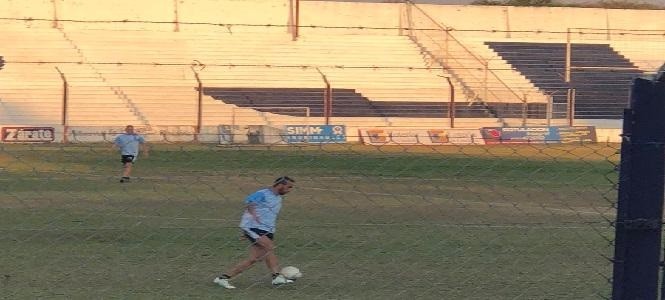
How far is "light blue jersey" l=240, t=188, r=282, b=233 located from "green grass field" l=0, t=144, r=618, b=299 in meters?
0.38

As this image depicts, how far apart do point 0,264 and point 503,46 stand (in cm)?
3976

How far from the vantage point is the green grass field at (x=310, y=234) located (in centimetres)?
993

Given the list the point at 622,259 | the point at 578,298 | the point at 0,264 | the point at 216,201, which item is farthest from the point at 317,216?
the point at 622,259

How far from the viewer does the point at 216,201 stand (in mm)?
19078

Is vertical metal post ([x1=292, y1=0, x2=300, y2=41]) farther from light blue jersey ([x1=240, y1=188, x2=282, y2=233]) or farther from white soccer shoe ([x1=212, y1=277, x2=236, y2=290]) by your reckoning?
white soccer shoe ([x1=212, y1=277, x2=236, y2=290])

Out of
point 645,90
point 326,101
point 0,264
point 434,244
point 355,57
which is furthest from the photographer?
point 355,57

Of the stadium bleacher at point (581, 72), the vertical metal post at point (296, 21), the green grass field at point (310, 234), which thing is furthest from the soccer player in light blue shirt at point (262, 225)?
the vertical metal post at point (296, 21)

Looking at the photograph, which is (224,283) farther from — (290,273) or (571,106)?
(571,106)

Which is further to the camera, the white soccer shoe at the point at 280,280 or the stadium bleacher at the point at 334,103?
the stadium bleacher at the point at 334,103

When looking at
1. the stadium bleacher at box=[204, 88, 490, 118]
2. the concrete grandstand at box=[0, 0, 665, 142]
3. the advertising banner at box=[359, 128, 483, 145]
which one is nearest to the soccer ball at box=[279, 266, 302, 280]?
the advertising banner at box=[359, 128, 483, 145]

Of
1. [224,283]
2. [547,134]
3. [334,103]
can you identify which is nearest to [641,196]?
[224,283]

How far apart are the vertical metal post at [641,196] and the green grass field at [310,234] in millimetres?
941

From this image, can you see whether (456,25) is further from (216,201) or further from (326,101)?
(216,201)

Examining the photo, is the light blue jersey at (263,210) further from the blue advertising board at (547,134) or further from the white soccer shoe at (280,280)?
the blue advertising board at (547,134)
